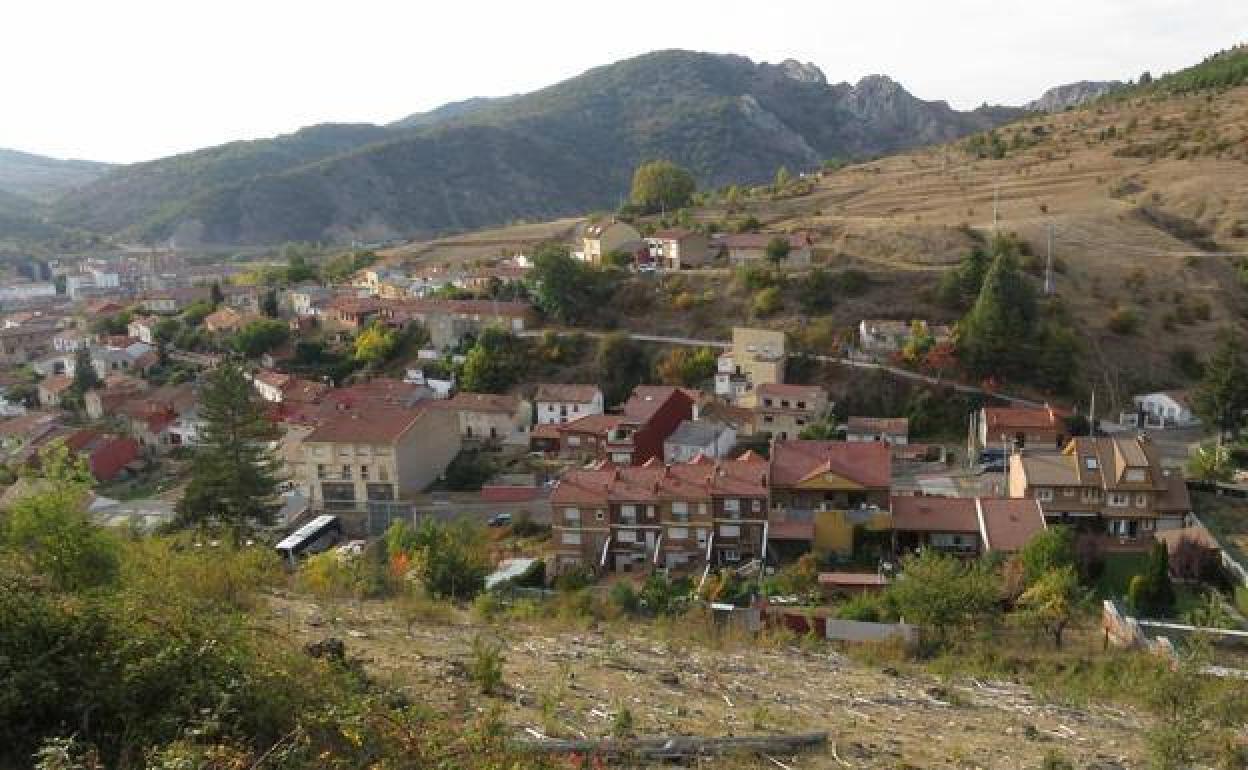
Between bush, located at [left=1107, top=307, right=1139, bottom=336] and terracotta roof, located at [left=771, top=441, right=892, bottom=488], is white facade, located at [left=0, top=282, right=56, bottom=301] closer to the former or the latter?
terracotta roof, located at [left=771, top=441, right=892, bottom=488]

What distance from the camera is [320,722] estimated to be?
6.78m

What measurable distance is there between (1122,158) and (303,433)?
190ft

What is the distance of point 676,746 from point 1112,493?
2156 cm

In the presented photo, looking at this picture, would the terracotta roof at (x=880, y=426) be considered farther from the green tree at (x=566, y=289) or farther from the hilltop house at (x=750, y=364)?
the green tree at (x=566, y=289)

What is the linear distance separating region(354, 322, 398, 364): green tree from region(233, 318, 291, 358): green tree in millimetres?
6122

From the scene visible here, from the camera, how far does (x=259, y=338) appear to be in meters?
51.9

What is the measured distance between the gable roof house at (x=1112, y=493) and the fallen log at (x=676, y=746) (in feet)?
64.3

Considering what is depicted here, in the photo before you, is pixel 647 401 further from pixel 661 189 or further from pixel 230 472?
pixel 661 189

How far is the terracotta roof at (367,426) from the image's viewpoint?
32938mm

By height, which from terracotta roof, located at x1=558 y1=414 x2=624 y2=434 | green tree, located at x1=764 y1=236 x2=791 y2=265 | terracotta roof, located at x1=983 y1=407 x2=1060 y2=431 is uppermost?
green tree, located at x1=764 y1=236 x2=791 y2=265

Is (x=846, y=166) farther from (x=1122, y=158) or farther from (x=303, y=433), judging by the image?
(x=303, y=433)

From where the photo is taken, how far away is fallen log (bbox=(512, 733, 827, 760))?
8.77m

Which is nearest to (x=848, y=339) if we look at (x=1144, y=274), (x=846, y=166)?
(x=1144, y=274)

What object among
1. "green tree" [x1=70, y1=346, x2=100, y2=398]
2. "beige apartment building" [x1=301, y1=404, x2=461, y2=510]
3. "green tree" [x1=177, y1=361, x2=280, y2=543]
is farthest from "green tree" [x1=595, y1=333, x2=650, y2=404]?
"green tree" [x1=70, y1=346, x2=100, y2=398]
